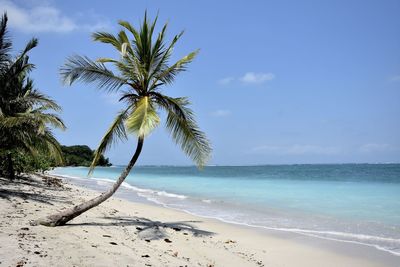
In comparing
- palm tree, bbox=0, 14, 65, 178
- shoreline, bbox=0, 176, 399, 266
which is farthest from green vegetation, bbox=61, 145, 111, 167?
shoreline, bbox=0, 176, 399, 266

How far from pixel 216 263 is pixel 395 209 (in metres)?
10.6

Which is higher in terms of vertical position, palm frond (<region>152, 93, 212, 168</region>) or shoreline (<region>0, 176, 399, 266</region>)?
palm frond (<region>152, 93, 212, 168</region>)

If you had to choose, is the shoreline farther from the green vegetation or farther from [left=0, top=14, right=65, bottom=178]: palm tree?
the green vegetation

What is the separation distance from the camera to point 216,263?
621cm

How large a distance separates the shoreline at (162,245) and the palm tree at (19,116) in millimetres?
1630

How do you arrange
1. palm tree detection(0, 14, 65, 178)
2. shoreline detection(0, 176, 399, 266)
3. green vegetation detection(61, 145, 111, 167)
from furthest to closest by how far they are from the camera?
green vegetation detection(61, 145, 111, 167) → palm tree detection(0, 14, 65, 178) → shoreline detection(0, 176, 399, 266)

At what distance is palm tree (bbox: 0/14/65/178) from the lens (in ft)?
31.4

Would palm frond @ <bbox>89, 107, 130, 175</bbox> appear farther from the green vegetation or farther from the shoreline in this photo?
the green vegetation

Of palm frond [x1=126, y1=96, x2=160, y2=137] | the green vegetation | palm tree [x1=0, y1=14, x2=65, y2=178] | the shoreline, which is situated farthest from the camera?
the green vegetation

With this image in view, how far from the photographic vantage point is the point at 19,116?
32.7ft

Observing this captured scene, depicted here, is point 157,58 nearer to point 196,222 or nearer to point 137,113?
point 137,113

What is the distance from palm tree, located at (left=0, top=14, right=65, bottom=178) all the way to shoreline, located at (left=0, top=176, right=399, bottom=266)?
1630 mm

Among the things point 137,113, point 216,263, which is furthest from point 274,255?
point 137,113

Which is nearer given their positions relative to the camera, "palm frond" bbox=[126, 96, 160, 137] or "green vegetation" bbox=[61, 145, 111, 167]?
"palm frond" bbox=[126, 96, 160, 137]
